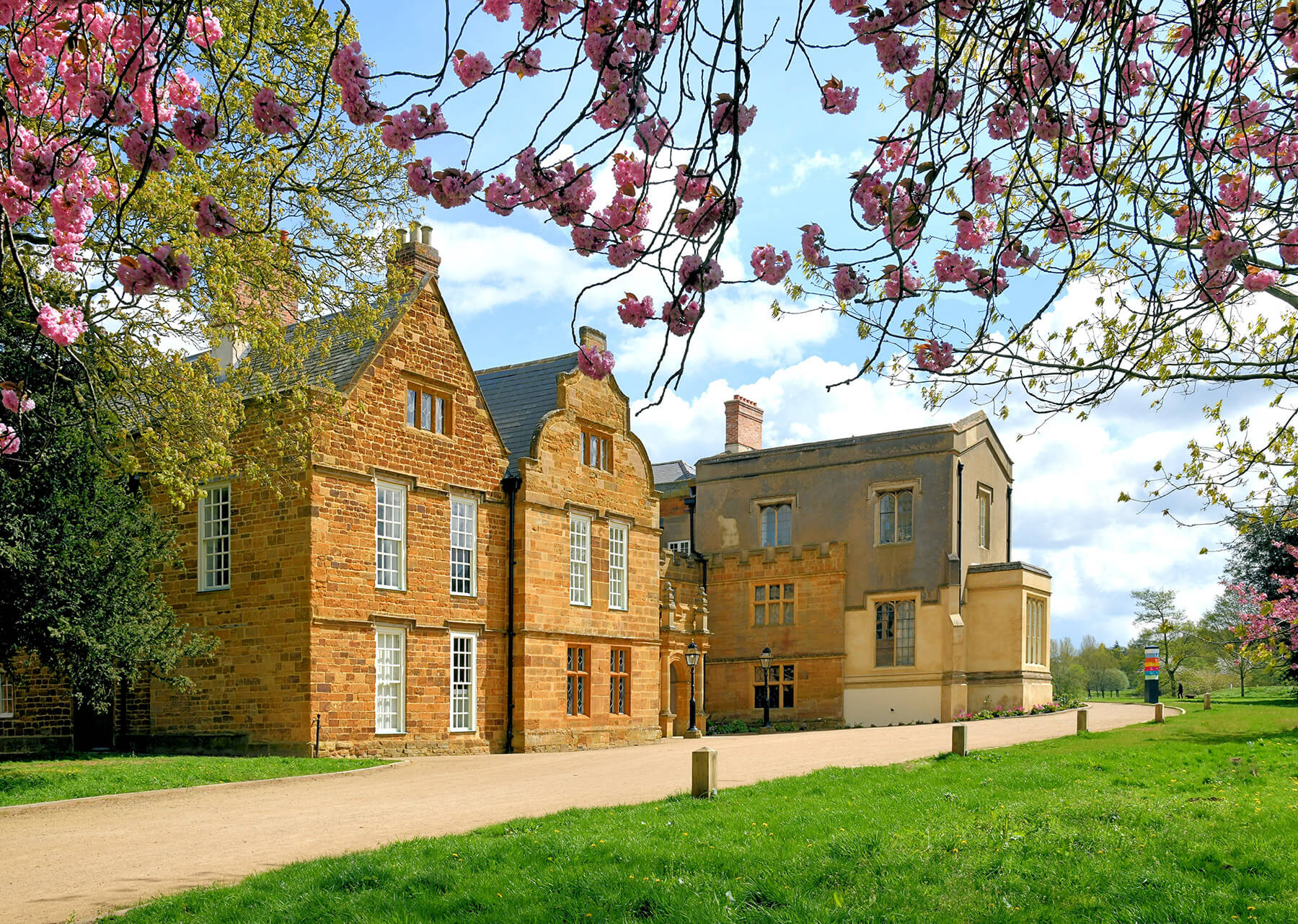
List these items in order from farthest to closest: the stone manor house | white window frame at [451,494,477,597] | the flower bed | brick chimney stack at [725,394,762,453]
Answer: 1. brick chimney stack at [725,394,762,453]
2. the flower bed
3. white window frame at [451,494,477,597]
4. the stone manor house

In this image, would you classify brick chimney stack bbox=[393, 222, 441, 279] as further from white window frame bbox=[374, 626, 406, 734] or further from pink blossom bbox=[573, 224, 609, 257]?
pink blossom bbox=[573, 224, 609, 257]

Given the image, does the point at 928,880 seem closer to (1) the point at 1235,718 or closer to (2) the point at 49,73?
(2) the point at 49,73

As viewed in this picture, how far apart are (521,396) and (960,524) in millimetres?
15609

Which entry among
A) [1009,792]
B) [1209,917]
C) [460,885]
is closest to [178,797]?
[460,885]

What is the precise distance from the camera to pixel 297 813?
14.2m

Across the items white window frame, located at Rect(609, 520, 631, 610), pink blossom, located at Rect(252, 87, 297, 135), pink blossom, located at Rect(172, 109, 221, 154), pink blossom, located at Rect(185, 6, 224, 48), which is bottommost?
white window frame, located at Rect(609, 520, 631, 610)

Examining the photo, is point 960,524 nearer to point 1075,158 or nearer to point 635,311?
A: point 1075,158

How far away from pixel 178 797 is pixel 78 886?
6489mm

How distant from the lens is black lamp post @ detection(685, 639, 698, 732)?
107 feet

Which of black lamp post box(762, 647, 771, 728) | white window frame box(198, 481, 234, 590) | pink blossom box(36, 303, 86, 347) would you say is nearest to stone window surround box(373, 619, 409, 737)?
white window frame box(198, 481, 234, 590)

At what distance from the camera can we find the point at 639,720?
30828 mm

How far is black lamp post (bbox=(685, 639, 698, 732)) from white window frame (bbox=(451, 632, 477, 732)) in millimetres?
7890

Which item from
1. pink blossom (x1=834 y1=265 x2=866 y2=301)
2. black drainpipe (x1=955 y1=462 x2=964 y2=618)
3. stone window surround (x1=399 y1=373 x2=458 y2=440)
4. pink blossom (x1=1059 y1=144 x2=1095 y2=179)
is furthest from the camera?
black drainpipe (x1=955 y1=462 x2=964 y2=618)

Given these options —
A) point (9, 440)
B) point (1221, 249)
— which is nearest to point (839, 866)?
point (1221, 249)
